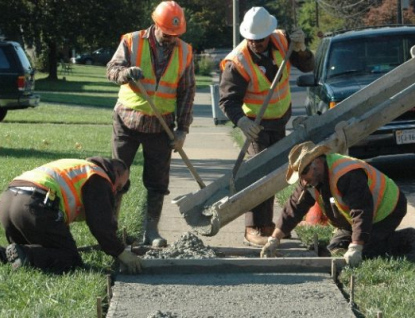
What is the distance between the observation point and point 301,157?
7008 mm

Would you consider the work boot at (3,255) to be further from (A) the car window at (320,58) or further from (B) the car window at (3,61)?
(B) the car window at (3,61)

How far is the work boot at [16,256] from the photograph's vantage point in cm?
677

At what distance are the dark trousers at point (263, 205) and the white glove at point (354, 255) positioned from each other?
59.3 inches

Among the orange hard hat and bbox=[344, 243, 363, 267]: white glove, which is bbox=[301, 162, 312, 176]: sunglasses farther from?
the orange hard hat

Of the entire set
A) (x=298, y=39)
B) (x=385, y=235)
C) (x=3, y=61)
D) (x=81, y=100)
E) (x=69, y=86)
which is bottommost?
(x=69, y=86)

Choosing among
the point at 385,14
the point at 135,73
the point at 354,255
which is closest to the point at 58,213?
the point at 135,73

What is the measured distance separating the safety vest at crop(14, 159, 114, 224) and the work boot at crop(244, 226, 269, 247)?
1.73m

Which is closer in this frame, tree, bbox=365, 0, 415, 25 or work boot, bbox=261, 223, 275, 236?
work boot, bbox=261, 223, 275, 236

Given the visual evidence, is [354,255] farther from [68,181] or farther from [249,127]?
[68,181]

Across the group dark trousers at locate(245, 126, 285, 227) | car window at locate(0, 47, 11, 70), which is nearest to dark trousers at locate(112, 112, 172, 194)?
dark trousers at locate(245, 126, 285, 227)

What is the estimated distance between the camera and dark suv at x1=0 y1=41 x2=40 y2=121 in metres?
21.1

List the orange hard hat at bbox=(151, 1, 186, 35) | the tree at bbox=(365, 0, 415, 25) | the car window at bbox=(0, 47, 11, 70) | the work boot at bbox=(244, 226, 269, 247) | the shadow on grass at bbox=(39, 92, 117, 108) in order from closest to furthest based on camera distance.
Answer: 1. the orange hard hat at bbox=(151, 1, 186, 35)
2. the work boot at bbox=(244, 226, 269, 247)
3. the car window at bbox=(0, 47, 11, 70)
4. the shadow on grass at bbox=(39, 92, 117, 108)
5. the tree at bbox=(365, 0, 415, 25)

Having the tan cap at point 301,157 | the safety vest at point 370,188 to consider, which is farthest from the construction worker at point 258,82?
the safety vest at point 370,188

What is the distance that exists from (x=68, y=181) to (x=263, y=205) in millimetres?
2133
